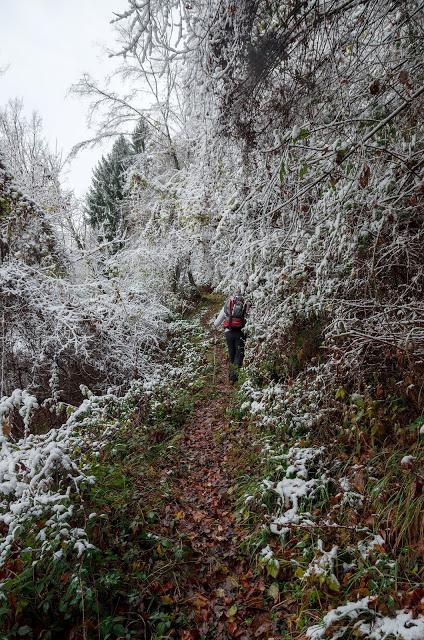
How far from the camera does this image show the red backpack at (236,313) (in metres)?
7.46

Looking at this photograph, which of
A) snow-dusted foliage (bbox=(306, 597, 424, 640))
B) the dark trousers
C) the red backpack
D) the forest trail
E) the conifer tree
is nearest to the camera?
snow-dusted foliage (bbox=(306, 597, 424, 640))

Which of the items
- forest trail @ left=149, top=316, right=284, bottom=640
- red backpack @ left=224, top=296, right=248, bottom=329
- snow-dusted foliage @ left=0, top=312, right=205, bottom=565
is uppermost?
red backpack @ left=224, top=296, right=248, bottom=329

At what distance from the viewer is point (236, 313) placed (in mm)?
7512

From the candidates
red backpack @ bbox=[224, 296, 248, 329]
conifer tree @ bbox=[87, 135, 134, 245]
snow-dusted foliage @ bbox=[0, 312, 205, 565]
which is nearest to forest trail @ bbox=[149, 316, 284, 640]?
snow-dusted foliage @ bbox=[0, 312, 205, 565]

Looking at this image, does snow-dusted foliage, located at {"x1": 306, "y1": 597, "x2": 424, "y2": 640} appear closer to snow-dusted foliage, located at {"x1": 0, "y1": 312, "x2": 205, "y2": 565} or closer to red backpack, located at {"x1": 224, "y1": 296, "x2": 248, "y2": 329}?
snow-dusted foliage, located at {"x1": 0, "y1": 312, "x2": 205, "y2": 565}

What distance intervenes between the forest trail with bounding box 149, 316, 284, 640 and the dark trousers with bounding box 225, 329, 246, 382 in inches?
73.9

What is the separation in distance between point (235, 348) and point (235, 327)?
0.53 metres

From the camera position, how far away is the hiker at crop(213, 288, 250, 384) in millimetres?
7484

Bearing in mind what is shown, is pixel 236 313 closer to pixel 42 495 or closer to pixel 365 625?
pixel 42 495

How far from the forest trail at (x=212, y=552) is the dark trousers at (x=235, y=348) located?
1.88 metres

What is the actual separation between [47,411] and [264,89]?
21.8ft

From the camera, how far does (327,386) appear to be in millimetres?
4508

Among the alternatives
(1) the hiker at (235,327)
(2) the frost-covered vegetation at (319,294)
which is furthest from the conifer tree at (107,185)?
(2) the frost-covered vegetation at (319,294)

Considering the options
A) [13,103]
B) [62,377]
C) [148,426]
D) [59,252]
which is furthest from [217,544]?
[13,103]
